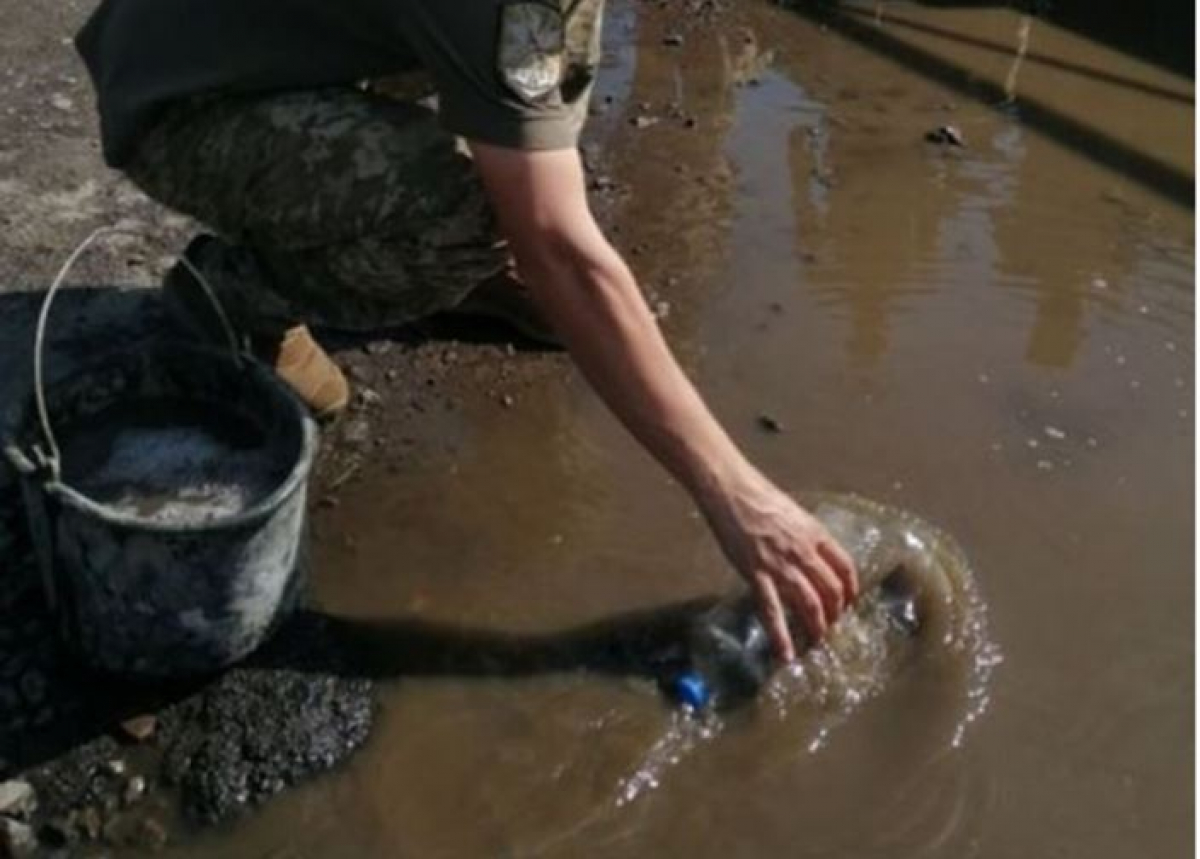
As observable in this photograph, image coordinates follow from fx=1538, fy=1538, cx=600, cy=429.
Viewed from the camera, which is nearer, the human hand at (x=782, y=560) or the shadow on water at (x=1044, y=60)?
the human hand at (x=782, y=560)

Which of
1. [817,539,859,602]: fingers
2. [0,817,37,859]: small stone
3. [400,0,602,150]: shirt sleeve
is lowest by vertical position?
[0,817,37,859]: small stone

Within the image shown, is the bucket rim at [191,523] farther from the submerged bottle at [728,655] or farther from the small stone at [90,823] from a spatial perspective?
the submerged bottle at [728,655]

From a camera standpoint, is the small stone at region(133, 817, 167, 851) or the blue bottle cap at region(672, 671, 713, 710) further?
the blue bottle cap at region(672, 671, 713, 710)

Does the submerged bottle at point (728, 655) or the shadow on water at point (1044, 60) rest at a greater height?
the shadow on water at point (1044, 60)

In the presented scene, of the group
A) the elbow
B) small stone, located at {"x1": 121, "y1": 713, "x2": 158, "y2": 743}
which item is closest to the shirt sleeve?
the elbow

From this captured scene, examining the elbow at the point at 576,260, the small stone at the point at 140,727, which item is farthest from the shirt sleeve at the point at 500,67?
the small stone at the point at 140,727

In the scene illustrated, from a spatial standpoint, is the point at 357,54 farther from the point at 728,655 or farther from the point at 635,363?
the point at 728,655

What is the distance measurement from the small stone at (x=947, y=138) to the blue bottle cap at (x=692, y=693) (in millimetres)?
2839

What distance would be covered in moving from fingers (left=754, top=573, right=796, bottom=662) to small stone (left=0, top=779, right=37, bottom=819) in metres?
1.22

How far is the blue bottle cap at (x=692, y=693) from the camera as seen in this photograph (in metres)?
2.76

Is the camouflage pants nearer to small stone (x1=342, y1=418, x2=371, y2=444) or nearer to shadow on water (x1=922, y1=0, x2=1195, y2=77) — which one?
small stone (x1=342, y1=418, x2=371, y2=444)

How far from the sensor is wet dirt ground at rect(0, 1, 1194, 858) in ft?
8.55

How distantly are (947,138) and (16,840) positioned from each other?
12.2 feet

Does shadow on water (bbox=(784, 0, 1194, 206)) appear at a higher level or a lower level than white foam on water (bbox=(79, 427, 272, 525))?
lower
